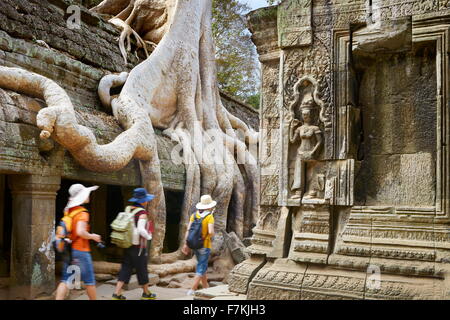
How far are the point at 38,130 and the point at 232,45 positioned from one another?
1337 cm

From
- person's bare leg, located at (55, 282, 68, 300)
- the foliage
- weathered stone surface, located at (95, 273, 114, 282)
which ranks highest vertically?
the foliage

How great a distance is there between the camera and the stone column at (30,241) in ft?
18.9

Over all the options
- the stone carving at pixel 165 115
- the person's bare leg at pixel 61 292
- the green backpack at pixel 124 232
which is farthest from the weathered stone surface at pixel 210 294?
the stone carving at pixel 165 115

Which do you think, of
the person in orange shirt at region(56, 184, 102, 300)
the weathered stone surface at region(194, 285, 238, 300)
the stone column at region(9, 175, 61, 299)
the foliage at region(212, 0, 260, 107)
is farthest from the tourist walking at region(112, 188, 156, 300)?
the foliage at region(212, 0, 260, 107)

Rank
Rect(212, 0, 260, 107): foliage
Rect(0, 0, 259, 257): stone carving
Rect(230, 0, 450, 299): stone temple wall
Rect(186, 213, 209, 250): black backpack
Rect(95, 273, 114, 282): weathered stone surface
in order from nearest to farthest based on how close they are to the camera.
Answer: Rect(230, 0, 450, 299): stone temple wall, Rect(186, 213, 209, 250): black backpack, Rect(0, 0, 259, 257): stone carving, Rect(95, 273, 114, 282): weathered stone surface, Rect(212, 0, 260, 107): foliage

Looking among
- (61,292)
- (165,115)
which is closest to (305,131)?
(61,292)

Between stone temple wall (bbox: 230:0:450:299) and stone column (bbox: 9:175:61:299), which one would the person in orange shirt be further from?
stone column (bbox: 9:175:61:299)

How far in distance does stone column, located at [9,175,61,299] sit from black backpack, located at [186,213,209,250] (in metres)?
1.92

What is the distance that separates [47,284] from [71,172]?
1.43 meters

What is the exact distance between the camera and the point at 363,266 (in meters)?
4.06

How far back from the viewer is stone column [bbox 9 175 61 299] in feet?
18.9

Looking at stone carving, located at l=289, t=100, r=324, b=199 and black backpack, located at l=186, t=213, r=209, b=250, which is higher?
stone carving, located at l=289, t=100, r=324, b=199

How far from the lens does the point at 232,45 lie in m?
18.5

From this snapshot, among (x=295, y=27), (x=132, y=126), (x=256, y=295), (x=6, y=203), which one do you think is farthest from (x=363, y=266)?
(x=6, y=203)
